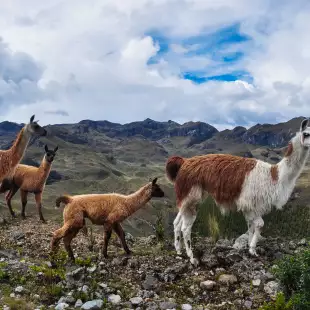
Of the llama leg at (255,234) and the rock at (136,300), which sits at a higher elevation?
the llama leg at (255,234)

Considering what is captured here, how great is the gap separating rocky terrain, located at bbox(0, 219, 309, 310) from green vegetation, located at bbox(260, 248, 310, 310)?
1.65 feet

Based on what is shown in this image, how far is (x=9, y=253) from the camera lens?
11.2 m

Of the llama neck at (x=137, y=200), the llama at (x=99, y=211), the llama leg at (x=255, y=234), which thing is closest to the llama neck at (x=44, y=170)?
the llama at (x=99, y=211)

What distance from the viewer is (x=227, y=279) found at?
30.1 ft

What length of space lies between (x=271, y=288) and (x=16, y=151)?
9432 millimetres

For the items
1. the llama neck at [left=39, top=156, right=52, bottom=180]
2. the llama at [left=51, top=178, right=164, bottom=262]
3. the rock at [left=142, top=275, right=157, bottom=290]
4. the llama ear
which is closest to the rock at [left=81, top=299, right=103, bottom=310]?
the rock at [left=142, top=275, right=157, bottom=290]

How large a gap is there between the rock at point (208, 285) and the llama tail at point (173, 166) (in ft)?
10.8

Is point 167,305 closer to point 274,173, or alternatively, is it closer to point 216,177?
point 216,177

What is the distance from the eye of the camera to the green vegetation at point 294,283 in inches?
286

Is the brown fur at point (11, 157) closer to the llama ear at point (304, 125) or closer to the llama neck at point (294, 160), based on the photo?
the llama neck at point (294, 160)

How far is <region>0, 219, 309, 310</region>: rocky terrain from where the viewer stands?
820cm

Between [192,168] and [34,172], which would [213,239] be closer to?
[192,168]

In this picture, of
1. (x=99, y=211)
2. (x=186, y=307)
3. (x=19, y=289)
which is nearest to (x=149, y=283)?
(x=186, y=307)

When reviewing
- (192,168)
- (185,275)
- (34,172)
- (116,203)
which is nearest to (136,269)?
(185,275)
